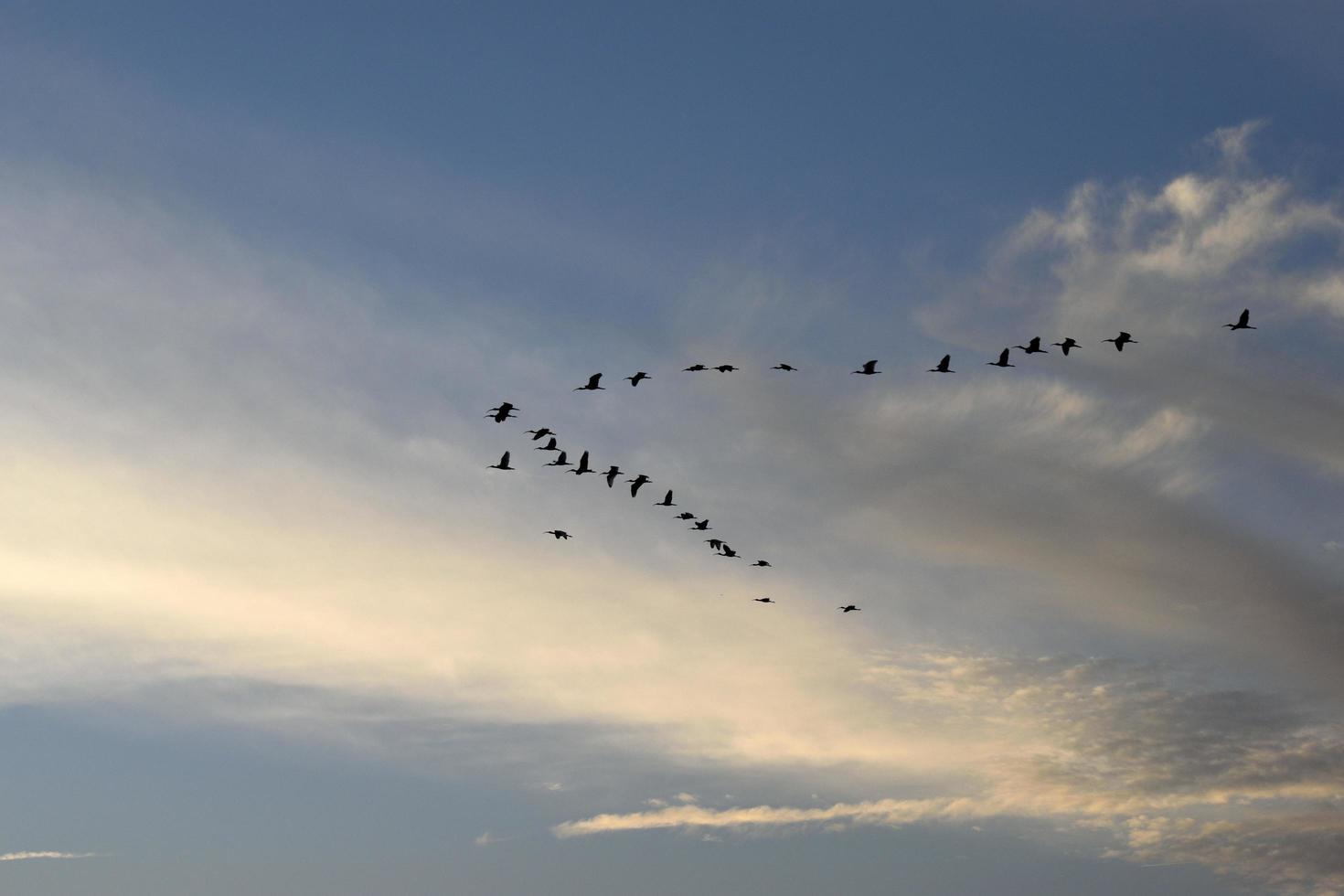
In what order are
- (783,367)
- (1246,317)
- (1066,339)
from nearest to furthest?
(1246,317) → (1066,339) → (783,367)

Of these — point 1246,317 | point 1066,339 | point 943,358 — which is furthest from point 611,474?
point 1246,317

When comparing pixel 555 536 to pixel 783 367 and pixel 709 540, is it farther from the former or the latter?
pixel 783 367

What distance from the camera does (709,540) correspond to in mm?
192750

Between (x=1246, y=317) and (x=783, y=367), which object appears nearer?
(x=1246, y=317)

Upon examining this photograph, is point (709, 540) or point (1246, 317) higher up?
point (1246, 317)

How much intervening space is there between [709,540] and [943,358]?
37.9m

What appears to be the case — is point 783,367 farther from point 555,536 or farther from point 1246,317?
point 1246,317

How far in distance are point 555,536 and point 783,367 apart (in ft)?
121

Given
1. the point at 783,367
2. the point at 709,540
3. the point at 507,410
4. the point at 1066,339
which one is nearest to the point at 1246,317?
the point at 1066,339

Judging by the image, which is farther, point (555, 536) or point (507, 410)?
point (555, 536)

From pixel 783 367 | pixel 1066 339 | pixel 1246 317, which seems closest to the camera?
pixel 1246 317

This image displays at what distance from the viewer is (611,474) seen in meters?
182

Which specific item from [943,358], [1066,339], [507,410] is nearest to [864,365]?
[943,358]

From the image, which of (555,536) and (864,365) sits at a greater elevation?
(864,365)
